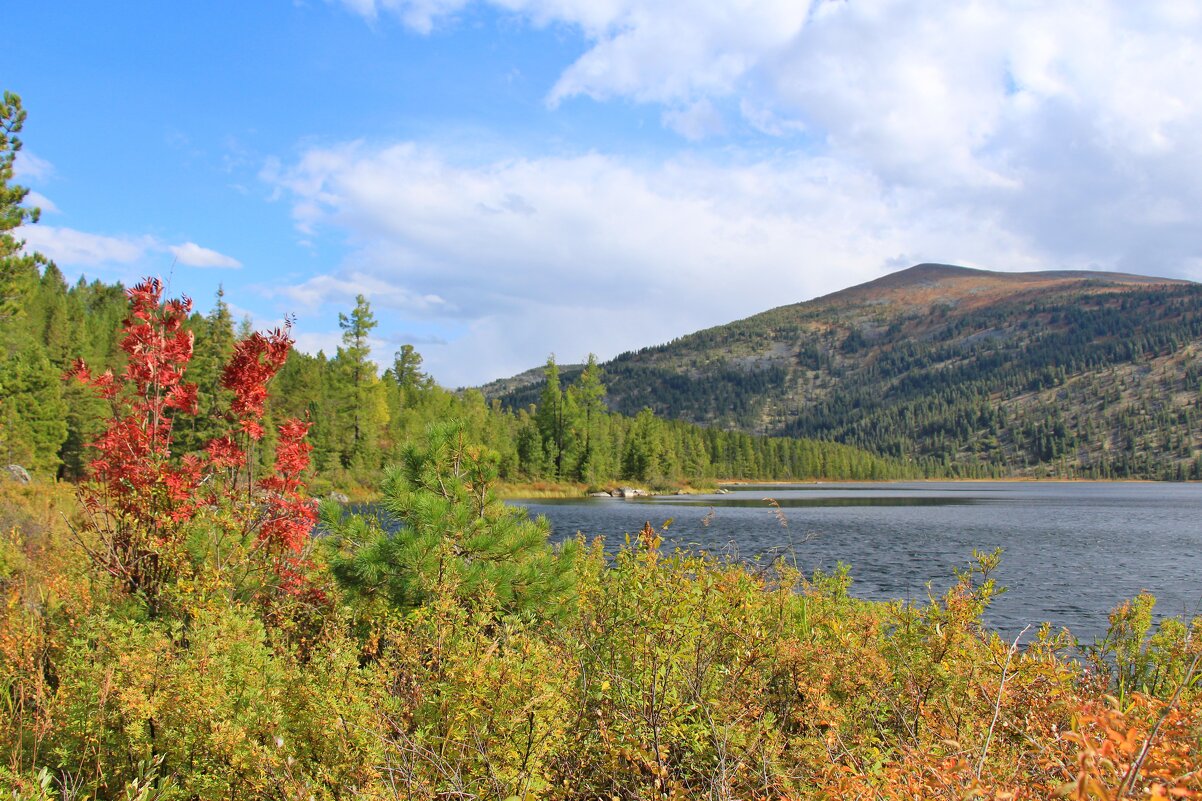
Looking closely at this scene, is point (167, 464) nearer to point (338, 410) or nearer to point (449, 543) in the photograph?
point (449, 543)

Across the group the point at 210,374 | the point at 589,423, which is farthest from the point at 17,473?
the point at 589,423

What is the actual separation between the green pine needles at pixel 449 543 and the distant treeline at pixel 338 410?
65.7 ft

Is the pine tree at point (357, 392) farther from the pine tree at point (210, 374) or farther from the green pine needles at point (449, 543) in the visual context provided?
the green pine needles at point (449, 543)

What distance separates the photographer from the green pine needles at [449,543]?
7.23m

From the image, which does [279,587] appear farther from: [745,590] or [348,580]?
[745,590]

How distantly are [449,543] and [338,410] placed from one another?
57474 millimetres

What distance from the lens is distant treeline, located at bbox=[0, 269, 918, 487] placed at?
40312mm

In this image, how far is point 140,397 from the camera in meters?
7.79

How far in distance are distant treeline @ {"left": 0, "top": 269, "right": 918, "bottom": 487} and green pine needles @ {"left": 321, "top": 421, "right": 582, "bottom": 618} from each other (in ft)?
65.7

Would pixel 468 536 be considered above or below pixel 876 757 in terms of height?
above

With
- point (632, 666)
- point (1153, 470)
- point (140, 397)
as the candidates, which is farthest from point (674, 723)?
point (1153, 470)

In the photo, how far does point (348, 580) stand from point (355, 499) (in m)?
46.0

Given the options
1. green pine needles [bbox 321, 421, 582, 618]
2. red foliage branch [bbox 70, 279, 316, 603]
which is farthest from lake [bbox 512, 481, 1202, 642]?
red foliage branch [bbox 70, 279, 316, 603]

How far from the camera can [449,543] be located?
24.1ft
